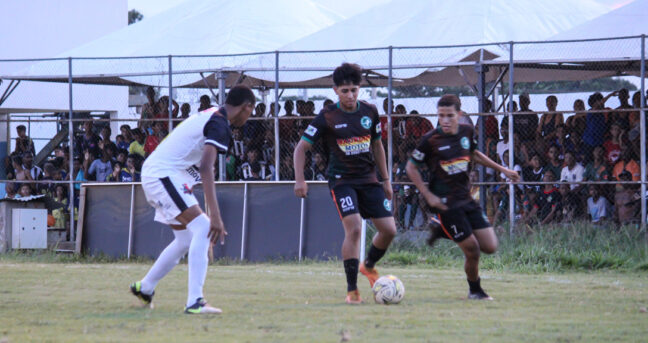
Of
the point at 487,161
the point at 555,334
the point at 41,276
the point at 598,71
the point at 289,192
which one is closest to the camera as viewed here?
the point at 555,334

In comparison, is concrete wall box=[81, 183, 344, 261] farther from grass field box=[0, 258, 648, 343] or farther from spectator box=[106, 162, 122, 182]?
spectator box=[106, 162, 122, 182]

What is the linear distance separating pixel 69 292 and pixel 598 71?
12.8 meters

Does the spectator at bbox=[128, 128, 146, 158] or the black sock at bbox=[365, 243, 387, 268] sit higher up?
the spectator at bbox=[128, 128, 146, 158]

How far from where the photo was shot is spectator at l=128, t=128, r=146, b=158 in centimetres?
1856

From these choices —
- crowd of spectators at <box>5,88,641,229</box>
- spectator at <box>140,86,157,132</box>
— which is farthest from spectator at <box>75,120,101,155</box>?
A: spectator at <box>140,86,157,132</box>

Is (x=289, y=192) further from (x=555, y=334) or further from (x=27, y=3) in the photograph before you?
(x=27, y=3)

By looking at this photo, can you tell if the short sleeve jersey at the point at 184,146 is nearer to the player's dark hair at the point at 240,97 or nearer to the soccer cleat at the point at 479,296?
the player's dark hair at the point at 240,97

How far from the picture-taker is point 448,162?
873 centimetres

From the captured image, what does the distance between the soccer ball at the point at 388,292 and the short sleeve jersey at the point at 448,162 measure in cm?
89

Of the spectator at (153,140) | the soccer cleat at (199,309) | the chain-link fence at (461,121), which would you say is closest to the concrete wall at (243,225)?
the chain-link fence at (461,121)

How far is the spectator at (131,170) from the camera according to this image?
1769 centimetres

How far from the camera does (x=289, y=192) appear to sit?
14.6m

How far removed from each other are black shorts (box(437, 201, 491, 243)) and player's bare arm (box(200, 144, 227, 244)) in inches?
90.9

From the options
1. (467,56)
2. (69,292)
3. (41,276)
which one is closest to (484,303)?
(69,292)
